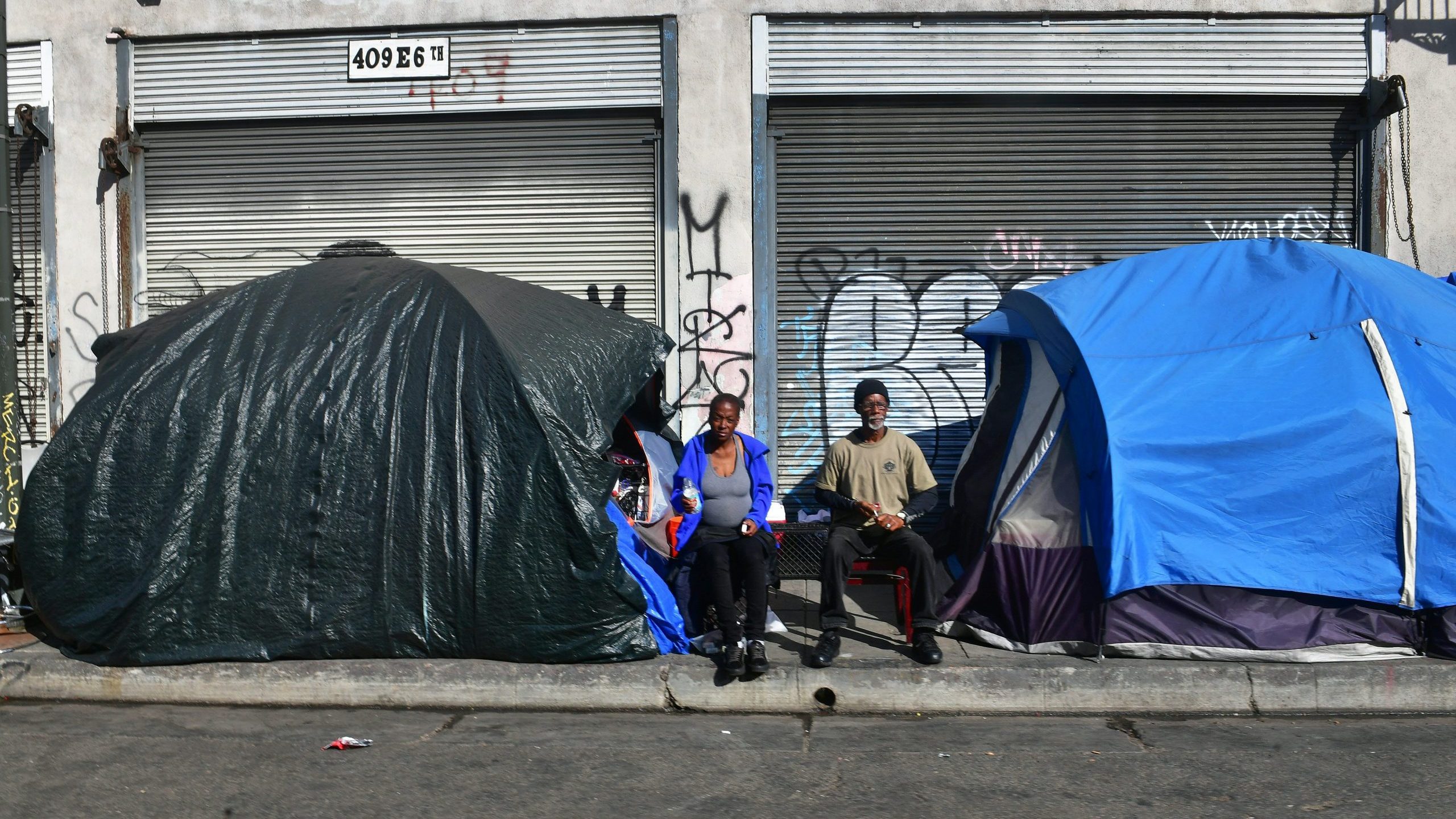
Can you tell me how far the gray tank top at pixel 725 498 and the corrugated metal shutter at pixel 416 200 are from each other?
Answer: 2.71 meters

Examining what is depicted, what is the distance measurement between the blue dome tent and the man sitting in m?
0.36

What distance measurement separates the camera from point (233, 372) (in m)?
6.10

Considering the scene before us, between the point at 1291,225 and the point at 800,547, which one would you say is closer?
the point at 800,547

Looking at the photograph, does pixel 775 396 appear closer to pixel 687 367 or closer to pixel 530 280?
pixel 687 367

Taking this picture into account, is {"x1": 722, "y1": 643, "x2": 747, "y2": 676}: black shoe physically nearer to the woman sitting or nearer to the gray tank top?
the woman sitting

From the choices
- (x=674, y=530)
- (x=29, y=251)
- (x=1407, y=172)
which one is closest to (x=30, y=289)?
(x=29, y=251)

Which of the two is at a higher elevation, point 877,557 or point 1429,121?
point 1429,121

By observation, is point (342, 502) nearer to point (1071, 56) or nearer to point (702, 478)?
point (702, 478)

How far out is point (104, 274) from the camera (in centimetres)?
874

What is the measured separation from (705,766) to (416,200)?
222 inches

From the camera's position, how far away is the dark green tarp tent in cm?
569

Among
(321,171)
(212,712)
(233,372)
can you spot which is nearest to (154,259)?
(321,171)

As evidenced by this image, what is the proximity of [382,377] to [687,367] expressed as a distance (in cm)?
285

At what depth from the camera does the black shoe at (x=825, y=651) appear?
5569 millimetres
